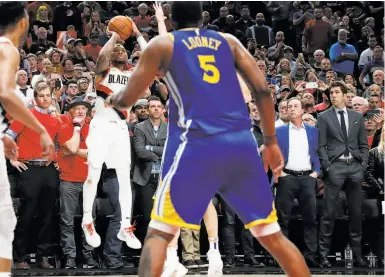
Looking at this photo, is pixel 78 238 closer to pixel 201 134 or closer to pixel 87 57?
pixel 87 57

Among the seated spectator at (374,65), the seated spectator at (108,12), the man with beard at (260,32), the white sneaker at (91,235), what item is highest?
the seated spectator at (108,12)

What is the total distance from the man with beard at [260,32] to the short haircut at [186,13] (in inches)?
460

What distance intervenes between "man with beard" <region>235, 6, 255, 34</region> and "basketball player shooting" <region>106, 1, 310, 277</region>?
1227 cm

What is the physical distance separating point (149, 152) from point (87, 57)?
4976mm

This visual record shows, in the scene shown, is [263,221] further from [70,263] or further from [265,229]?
[70,263]

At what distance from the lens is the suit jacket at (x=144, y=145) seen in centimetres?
1034

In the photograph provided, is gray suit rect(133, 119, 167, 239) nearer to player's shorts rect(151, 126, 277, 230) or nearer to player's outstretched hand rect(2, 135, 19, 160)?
player's outstretched hand rect(2, 135, 19, 160)

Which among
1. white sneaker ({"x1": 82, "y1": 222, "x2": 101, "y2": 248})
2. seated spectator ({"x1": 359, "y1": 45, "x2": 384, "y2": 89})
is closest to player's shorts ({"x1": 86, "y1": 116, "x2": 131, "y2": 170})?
white sneaker ({"x1": 82, "y1": 222, "x2": 101, "y2": 248})

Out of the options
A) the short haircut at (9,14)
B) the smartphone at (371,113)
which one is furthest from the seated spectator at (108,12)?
the short haircut at (9,14)

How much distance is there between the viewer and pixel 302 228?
10.9 meters

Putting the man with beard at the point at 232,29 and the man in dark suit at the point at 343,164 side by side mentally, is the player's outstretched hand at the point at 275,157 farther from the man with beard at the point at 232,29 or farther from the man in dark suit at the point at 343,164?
the man with beard at the point at 232,29

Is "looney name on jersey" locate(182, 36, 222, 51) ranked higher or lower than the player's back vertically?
higher

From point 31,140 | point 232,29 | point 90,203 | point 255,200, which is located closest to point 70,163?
point 31,140

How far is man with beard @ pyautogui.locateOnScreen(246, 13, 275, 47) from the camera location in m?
17.1
